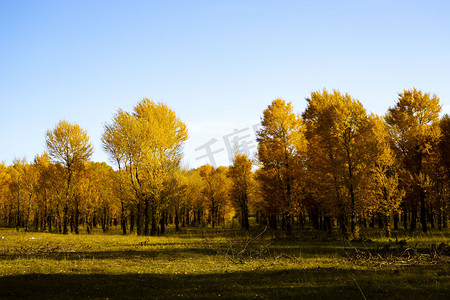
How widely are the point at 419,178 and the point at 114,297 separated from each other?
94.9 ft

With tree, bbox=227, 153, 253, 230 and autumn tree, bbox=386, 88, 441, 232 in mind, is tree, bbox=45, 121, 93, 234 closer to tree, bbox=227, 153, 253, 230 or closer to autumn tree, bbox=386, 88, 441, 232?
tree, bbox=227, 153, 253, 230

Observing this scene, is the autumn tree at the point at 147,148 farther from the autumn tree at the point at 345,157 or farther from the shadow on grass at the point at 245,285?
the shadow on grass at the point at 245,285

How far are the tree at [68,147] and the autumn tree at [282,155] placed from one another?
2198cm

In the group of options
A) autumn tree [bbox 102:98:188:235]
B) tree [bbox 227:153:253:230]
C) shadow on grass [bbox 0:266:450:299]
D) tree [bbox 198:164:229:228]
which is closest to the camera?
shadow on grass [bbox 0:266:450:299]

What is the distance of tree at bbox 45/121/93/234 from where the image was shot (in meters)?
34.1

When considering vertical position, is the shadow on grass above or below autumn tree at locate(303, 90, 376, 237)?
below

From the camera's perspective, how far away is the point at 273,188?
89.2 feet

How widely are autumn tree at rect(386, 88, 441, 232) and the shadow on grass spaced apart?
21103 mm

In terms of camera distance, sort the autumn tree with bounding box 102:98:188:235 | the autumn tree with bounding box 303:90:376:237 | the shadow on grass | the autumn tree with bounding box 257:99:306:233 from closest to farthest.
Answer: the shadow on grass → the autumn tree with bounding box 303:90:376:237 → the autumn tree with bounding box 257:99:306:233 → the autumn tree with bounding box 102:98:188:235

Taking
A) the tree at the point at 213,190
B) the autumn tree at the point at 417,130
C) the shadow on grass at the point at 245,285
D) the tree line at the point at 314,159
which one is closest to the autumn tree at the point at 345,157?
the tree line at the point at 314,159

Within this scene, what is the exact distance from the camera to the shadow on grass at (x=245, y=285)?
300 inches

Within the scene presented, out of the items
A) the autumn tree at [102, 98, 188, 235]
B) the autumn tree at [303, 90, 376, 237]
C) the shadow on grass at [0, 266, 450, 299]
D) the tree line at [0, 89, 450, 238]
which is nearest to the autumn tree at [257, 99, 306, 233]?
the tree line at [0, 89, 450, 238]

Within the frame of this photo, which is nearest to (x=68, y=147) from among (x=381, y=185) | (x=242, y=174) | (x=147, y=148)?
(x=147, y=148)

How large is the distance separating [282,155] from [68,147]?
82.7 feet
